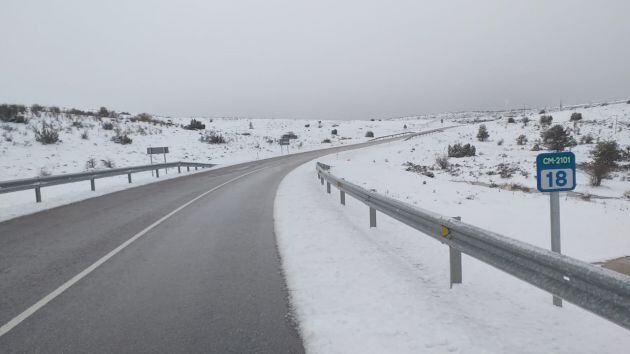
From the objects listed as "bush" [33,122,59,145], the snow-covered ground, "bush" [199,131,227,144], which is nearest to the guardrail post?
the snow-covered ground

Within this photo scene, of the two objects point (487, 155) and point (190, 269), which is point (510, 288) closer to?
point (190, 269)

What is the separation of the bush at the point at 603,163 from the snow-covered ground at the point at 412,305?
11274 mm

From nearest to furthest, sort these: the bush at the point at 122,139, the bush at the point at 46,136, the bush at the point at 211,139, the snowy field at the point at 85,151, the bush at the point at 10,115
A: 1. the snowy field at the point at 85,151
2. the bush at the point at 46,136
3. the bush at the point at 10,115
4. the bush at the point at 122,139
5. the bush at the point at 211,139

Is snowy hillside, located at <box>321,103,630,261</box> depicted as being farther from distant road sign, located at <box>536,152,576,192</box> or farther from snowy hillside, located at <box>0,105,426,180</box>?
snowy hillside, located at <box>0,105,426,180</box>

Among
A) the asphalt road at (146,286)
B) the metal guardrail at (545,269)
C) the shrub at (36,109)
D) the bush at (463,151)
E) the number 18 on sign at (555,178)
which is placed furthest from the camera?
the shrub at (36,109)

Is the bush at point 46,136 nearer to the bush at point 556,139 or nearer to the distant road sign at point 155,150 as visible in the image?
the distant road sign at point 155,150

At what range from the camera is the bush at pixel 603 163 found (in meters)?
16.7

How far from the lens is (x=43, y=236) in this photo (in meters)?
7.89

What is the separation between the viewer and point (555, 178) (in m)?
3.96

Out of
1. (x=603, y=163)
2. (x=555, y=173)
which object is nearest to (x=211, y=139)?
(x=603, y=163)

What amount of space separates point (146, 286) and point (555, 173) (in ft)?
16.5

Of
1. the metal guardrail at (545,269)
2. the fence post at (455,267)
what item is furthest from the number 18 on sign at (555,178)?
the fence post at (455,267)

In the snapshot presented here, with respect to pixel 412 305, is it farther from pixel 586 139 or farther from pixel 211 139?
pixel 211 139

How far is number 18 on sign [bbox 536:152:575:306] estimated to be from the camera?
3.92 metres
